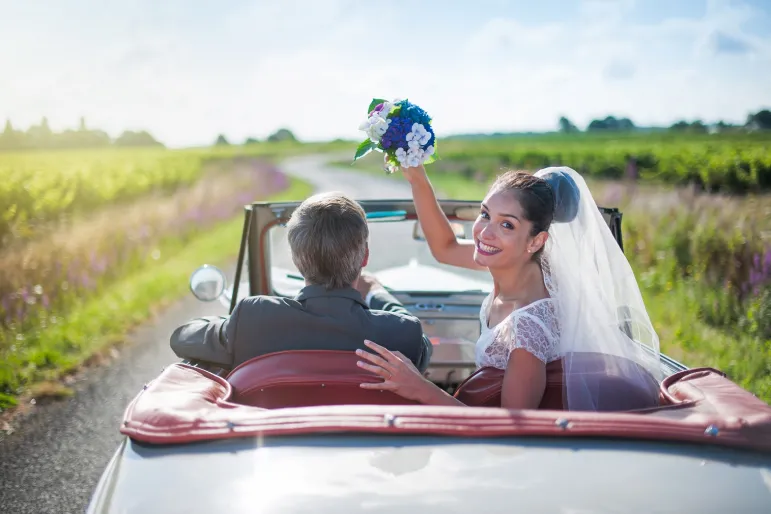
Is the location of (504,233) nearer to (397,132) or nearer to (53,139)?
(397,132)

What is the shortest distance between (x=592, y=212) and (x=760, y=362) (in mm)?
3867

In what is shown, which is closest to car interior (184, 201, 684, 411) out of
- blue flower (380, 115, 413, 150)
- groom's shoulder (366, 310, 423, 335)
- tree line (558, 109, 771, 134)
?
groom's shoulder (366, 310, 423, 335)

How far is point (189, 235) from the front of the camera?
14945 millimetres

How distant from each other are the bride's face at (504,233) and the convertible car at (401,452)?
2.46ft

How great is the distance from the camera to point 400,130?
3.07 m

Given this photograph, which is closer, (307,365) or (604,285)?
(307,365)

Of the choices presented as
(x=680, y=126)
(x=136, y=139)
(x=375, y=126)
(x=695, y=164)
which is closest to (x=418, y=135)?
(x=375, y=126)

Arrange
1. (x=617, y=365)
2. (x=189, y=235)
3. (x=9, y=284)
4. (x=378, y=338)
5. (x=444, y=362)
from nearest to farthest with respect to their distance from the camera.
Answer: (x=378, y=338)
(x=617, y=365)
(x=444, y=362)
(x=9, y=284)
(x=189, y=235)

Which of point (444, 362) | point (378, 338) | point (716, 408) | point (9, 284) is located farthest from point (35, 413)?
point (716, 408)

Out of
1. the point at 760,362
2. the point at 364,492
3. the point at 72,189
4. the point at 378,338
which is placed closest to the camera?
the point at 364,492

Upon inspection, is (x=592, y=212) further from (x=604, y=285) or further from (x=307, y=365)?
(x=307, y=365)

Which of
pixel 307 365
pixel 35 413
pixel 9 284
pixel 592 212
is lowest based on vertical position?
pixel 35 413

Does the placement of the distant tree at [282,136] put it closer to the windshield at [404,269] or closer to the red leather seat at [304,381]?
the windshield at [404,269]

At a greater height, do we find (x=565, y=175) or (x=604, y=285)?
(x=565, y=175)
